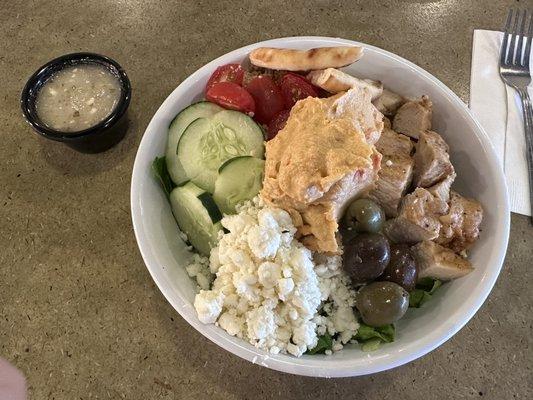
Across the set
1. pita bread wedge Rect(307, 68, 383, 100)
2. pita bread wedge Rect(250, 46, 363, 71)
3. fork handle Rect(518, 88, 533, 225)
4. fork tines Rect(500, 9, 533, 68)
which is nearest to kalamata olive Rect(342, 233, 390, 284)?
pita bread wedge Rect(307, 68, 383, 100)

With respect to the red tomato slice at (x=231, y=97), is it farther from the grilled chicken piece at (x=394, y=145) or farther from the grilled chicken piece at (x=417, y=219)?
the grilled chicken piece at (x=417, y=219)

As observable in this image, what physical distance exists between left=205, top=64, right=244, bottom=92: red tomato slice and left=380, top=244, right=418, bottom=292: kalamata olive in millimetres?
767

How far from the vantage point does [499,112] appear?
1.96m

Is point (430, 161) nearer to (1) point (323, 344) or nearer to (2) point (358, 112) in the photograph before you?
(2) point (358, 112)

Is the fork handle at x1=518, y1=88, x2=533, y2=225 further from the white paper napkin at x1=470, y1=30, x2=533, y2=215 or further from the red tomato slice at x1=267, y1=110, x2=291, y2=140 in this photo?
the red tomato slice at x1=267, y1=110, x2=291, y2=140

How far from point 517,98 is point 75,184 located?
5.80ft

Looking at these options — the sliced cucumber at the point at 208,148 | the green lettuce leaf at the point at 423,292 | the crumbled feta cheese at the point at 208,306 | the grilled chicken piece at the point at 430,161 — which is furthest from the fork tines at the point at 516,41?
the crumbled feta cheese at the point at 208,306

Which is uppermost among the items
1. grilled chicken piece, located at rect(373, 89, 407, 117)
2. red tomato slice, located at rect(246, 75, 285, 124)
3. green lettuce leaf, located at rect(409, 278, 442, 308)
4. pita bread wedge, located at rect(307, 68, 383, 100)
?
pita bread wedge, located at rect(307, 68, 383, 100)

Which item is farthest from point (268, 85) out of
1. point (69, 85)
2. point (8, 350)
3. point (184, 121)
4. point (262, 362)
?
point (8, 350)

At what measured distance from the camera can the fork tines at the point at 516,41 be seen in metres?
2.05

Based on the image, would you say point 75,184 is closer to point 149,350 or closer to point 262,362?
point 149,350

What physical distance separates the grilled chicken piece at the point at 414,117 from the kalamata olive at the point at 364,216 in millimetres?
385

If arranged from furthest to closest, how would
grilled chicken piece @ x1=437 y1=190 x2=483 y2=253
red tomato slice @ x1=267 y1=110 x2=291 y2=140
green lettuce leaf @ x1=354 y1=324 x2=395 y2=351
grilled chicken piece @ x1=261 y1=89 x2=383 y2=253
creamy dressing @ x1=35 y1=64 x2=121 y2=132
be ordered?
creamy dressing @ x1=35 y1=64 x2=121 y2=132 → red tomato slice @ x1=267 y1=110 x2=291 y2=140 → grilled chicken piece @ x1=437 y1=190 x2=483 y2=253 → green lettuce leaf @ x1=354 y1=324 x2=395 y2=351 → grilled chicken piece @ x1=261 y1=89 x2=383 y2=253

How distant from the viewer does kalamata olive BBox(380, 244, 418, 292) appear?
1439mm
